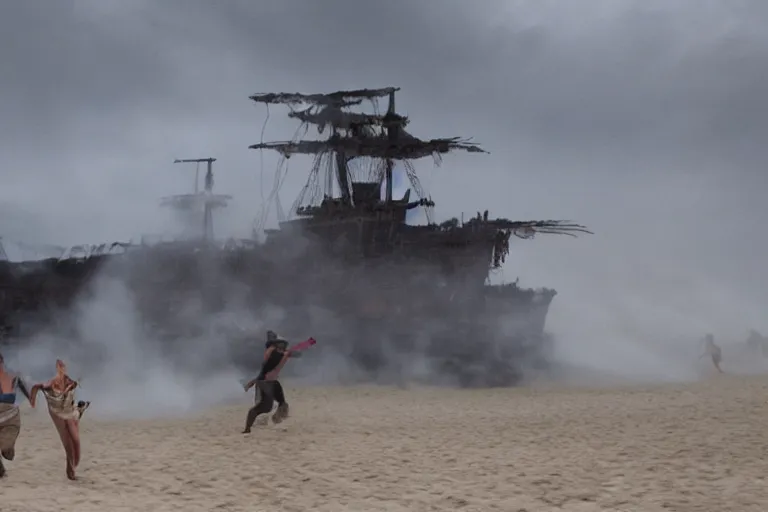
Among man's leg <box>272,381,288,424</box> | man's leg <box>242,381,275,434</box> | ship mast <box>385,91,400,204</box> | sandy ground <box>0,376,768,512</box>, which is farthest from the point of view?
ship mast <box>385,91,400,204</box>

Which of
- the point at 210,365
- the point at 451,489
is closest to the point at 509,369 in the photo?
the point at 210,365

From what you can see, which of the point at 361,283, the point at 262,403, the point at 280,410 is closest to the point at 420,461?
the point at 262,403

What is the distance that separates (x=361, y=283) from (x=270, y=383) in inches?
764

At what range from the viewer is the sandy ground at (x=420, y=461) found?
850cm

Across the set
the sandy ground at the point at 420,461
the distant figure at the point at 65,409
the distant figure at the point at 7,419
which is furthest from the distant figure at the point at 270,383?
the distant figure at the point at 7,419

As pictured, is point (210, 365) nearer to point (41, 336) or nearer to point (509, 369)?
point (41, 336)

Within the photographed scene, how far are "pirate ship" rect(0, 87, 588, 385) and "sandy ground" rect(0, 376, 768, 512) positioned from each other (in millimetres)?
12643

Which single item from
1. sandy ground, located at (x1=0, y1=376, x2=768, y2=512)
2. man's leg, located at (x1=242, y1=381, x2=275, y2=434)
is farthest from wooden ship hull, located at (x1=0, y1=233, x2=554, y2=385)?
man's leg, located at (x1=242, y1=381, x2=275, y2=434)

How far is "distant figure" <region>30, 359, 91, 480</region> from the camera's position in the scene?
31.0 ft

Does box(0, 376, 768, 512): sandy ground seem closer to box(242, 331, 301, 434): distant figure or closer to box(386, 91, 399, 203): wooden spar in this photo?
box(242, 331, 301, 434): distant figure

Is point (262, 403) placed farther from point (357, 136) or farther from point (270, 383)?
point (357, 136)

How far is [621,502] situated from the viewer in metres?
8.25

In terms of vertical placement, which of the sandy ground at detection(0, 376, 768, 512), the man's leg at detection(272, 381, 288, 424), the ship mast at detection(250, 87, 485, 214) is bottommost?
the sandy ground at detection(0, 376, 768, 512)

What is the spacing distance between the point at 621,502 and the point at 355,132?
33882 millimetres
